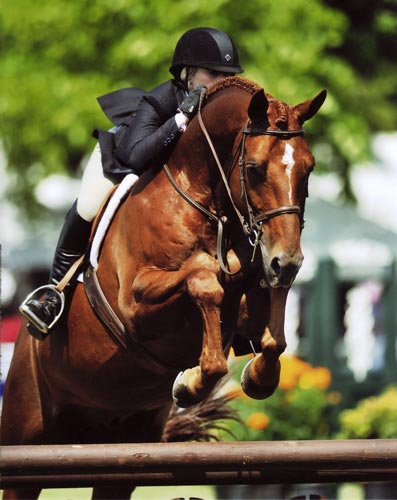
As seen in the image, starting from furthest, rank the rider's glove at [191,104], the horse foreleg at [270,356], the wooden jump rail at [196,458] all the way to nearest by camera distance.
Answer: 1. the rider's glove at [191,104]
2. the horse foreleg at [270,356]
3. the wooden jump rail at [196,458]

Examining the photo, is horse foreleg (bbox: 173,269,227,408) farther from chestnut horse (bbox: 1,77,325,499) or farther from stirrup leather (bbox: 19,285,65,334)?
stirrup leather (bbox: 19,285,65,334)

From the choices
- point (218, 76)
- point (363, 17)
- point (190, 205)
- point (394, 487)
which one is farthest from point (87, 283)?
point (363, 17)

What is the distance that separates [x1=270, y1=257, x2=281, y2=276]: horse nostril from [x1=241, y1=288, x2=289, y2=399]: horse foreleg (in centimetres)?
18

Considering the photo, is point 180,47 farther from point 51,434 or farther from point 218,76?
point 51,434

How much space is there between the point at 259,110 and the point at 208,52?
1.73 ft

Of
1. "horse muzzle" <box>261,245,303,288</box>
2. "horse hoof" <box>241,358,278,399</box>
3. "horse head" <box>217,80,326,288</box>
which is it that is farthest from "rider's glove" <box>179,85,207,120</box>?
Answer: "horse hoof" <box>241,358,278,399</box>

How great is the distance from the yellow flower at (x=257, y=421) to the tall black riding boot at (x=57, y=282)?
2953 millimetres

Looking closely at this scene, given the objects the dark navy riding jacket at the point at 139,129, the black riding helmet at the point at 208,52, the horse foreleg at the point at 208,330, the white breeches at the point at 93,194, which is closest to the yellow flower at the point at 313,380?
the white breeches at the point at 93,194

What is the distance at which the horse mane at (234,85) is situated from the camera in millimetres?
3988

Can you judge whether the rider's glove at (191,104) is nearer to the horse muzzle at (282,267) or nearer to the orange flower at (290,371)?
the horse muzzle at (282,267)

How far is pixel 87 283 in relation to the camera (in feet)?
14.8

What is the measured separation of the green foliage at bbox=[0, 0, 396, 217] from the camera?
1103 cm

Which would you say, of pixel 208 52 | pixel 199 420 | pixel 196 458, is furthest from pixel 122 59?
pixel 196 458

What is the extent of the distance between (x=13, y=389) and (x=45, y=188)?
763 centimetres
